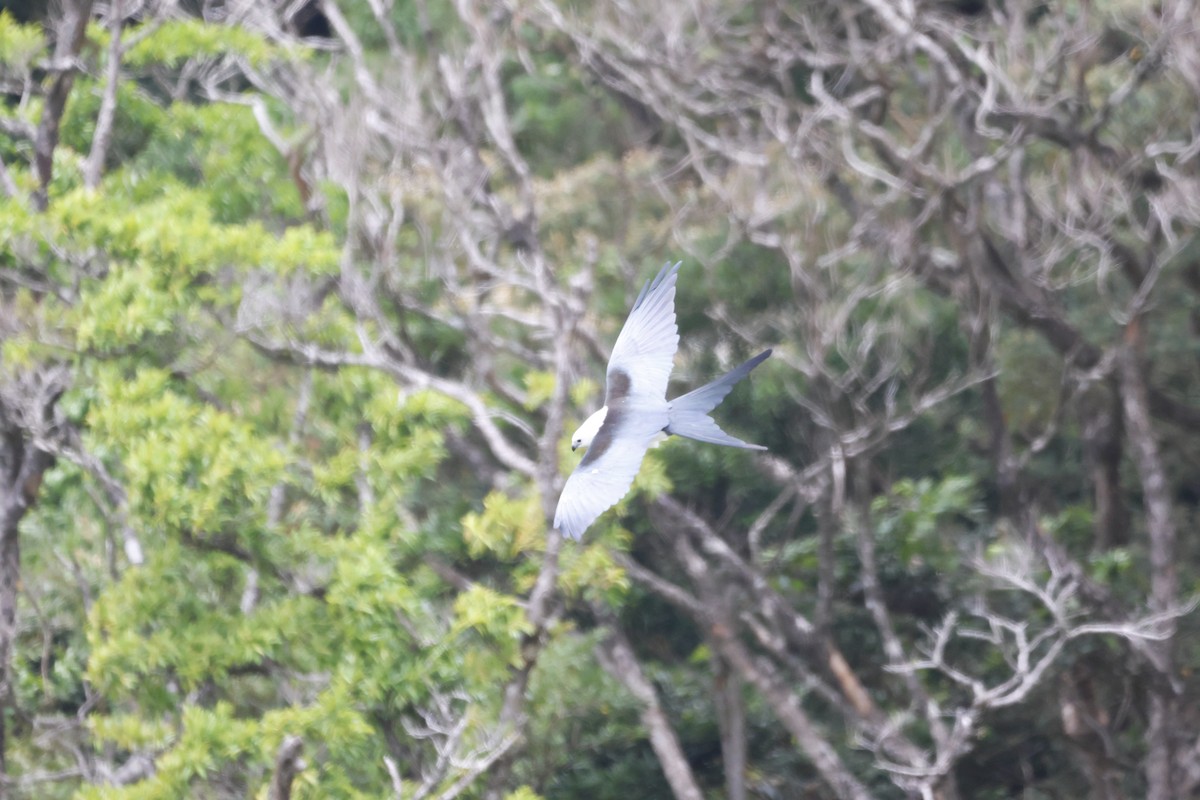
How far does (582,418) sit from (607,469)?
17.4ft

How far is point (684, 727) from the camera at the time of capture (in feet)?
39.0

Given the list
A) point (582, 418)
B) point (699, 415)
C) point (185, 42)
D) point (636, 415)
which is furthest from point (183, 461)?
point (185, 42)

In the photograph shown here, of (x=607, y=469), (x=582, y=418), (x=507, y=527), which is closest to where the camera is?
(x=607, y=469)

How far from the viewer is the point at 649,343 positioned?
18.4ft

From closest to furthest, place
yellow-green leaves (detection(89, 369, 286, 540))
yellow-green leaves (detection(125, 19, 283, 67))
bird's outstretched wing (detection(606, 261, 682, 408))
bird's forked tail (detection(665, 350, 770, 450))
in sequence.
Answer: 1. bird's forked tail (detection(665, 350, 770, 450))
2. bird's outstretched wing (detection(606, 261, 682, 408))
3. yellow-green leaves (detection(89, 369, 286, 540))
4. yellow-green leaves (detection(125, 19, 283, 67))

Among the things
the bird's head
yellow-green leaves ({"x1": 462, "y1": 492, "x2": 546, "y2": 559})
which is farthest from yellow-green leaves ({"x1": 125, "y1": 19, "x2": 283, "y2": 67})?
the bird's head

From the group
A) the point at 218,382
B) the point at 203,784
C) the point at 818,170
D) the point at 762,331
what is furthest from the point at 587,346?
the point at 203,784

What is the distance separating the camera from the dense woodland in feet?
25.5

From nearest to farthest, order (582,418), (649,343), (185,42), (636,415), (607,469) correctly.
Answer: (607,469) < (636,415) < (649,343) < (185,42) < (582,418)

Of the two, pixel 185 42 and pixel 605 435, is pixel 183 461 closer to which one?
pixel 605 435

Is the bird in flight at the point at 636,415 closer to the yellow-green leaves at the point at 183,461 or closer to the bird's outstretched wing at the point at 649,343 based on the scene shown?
the bird's outstretched wing at the point at 649,343

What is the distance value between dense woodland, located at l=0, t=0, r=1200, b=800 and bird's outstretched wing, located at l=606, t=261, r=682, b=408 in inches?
78.3

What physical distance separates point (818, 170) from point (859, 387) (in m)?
2.19

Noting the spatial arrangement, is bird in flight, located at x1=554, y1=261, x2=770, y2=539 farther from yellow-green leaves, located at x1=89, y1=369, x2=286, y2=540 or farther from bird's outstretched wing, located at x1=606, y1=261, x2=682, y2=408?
yellow-green leaves, located at x1=89, y1=369, x2=286, y2=540
